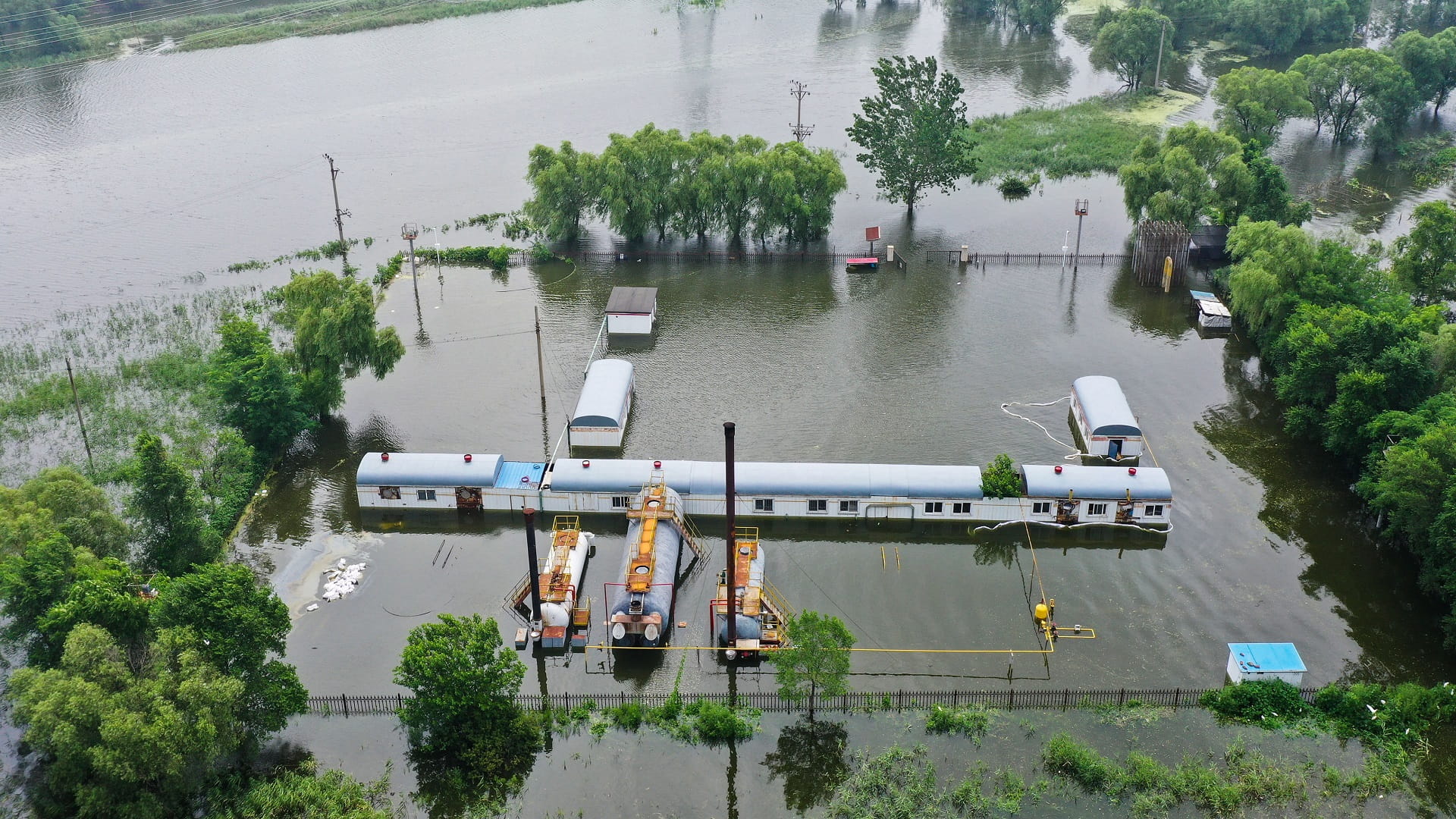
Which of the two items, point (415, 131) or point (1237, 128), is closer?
point (1237, 128)

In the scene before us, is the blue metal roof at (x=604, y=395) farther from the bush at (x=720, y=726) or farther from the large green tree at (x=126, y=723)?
the large green tree at (x=126, y=723)

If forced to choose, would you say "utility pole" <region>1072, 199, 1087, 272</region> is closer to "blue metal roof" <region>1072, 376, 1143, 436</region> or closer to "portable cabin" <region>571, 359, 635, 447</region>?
"blue metal roof" <region>1072, 376, 1143, 436</region>

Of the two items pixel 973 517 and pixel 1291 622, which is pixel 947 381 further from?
pixel 1291 622

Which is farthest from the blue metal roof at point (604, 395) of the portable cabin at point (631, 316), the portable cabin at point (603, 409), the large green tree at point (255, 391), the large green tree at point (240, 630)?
the large green tree at point (240, 630)

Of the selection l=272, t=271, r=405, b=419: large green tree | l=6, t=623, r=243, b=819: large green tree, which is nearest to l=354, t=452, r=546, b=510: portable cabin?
l=272, t=271, r=405, b=419: large green tree

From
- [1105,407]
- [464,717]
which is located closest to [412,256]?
[464,717]

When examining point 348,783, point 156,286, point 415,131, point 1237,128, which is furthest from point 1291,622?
point 415,131

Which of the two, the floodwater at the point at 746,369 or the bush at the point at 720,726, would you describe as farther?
the floodwater at the point at 746,369
